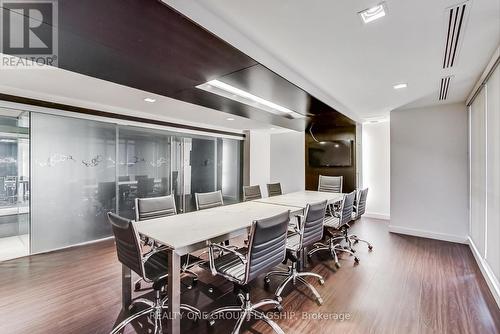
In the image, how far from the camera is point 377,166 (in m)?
5.74

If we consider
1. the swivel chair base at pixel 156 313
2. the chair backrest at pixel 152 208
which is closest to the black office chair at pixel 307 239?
the swivel chair base at pixel 156 313

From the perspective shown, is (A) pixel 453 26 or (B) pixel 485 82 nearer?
(A) pixel 453 26

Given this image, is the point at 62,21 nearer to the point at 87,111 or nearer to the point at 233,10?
the point at 233,10

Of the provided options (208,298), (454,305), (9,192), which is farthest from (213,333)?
(9,192)

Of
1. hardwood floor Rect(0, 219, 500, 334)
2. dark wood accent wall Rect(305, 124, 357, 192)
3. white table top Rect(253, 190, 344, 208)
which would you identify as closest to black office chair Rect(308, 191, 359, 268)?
hardwood floor Rect(0, 219, 500, 334)

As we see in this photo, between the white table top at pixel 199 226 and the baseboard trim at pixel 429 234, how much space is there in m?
2.97

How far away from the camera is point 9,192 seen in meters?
3.46

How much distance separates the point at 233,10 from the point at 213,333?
2529 mm

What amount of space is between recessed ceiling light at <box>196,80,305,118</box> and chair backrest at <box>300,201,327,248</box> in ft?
5.71

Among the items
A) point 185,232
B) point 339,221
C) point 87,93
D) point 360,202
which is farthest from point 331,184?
→ point 87,93

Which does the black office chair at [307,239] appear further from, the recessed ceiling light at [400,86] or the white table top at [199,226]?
the recessed ceiling light at [400,86]

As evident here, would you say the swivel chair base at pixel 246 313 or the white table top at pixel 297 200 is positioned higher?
the white table top at pixel 297 200

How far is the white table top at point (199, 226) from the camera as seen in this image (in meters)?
1.72

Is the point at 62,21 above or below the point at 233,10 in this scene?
below
